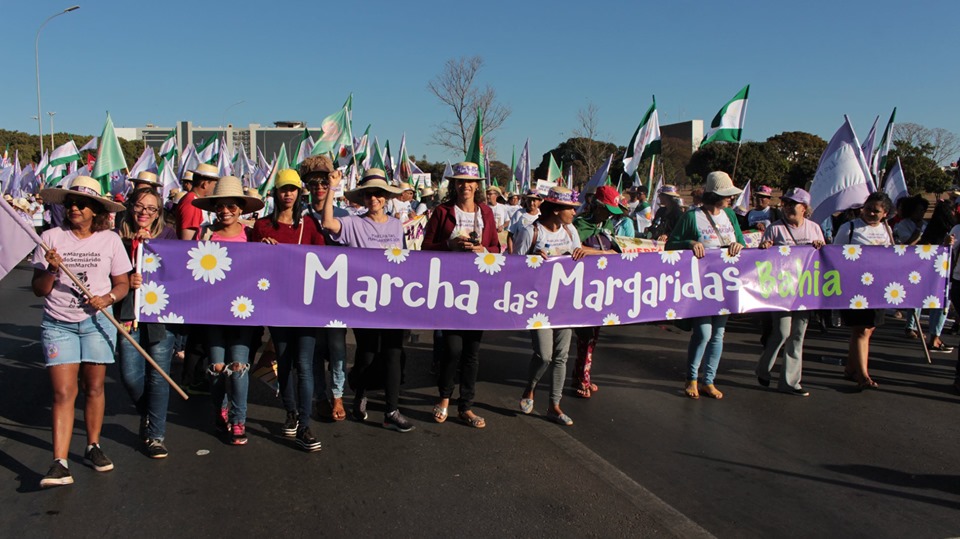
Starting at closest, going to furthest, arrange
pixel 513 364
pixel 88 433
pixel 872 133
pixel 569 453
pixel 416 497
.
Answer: pixel 416 497
pixel 88 433
pixel 569 453
pixel 513 364
pixel 872 133

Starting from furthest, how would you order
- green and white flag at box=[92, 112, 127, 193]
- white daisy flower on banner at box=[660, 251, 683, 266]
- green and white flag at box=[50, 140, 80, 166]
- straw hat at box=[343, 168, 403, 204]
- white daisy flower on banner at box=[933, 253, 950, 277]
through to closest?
1. green and white flag at box=[50, 140, 80, 166]
2. green and white flag at box=[92, 112, 127, 193]
3. white daisy flower on banner at box=[933, 253, 950, 277]
4. white daisy flower on banner at box=[660, 251, 683, 266]
5. straw hat at box=[343, 168, 403, 204]

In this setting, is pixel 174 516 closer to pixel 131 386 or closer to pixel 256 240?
pixel 131 386

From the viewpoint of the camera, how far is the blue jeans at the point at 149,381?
4595 millimetres

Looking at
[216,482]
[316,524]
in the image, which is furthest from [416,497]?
[216,482]

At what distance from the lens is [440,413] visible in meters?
5.45

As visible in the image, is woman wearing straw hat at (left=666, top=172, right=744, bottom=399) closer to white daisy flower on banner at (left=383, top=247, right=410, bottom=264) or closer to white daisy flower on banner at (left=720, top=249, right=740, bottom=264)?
white daisy flower on banner at (left=720, top=249, right=740, bottom=264)

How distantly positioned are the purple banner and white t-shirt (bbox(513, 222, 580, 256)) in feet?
0.29

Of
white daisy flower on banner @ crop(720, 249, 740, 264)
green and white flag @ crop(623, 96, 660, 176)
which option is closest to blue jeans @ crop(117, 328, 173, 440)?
white daisy flower on banner @ crop(720, 249, 740, 264)

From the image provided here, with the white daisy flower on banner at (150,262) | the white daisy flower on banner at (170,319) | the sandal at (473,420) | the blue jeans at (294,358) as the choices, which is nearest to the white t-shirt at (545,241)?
the sandal at (473,420)

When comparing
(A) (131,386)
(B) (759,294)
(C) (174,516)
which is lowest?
(C) (174,516)

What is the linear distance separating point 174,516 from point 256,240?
2.00 meters

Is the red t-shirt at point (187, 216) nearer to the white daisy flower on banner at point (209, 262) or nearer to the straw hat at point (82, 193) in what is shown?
the white daisy flower on banner at point (209, 262)

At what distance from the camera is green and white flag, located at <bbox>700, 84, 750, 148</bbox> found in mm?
10867

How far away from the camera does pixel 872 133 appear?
1135 centimetres
